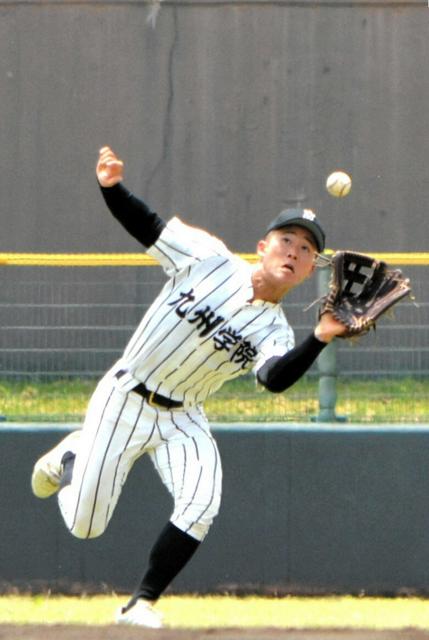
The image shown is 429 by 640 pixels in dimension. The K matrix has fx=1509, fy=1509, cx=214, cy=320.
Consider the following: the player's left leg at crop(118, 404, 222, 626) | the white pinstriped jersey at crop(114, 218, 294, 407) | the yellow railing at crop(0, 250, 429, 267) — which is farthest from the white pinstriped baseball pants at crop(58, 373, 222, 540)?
the yellow railing at crop(0, 250, 429, 267)

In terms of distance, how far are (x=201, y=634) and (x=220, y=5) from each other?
9.77 metres

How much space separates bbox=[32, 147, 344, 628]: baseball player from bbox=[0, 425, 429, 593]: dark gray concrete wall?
1701 millimetres

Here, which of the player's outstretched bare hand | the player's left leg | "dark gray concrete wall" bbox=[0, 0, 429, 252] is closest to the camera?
the player's outstretched bare hand

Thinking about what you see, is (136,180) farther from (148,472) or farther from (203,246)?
(203,246)

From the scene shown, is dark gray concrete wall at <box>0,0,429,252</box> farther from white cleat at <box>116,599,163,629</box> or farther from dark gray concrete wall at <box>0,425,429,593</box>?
white cleat at <box>116,599,163,629</box>

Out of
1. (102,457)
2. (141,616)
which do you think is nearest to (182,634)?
(141,616)

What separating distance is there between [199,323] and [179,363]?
→ 193mm

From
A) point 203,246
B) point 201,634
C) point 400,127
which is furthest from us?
point 400,127

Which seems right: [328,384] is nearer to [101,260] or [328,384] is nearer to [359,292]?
[101,260]

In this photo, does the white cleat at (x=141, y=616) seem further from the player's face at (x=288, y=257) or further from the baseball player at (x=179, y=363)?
the player's face at (x=288, y=257)

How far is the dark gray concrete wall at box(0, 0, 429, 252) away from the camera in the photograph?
13984 mm

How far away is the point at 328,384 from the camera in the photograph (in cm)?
827

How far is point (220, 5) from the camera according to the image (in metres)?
14.2

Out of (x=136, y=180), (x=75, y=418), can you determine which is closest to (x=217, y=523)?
(x=75, y=418)
